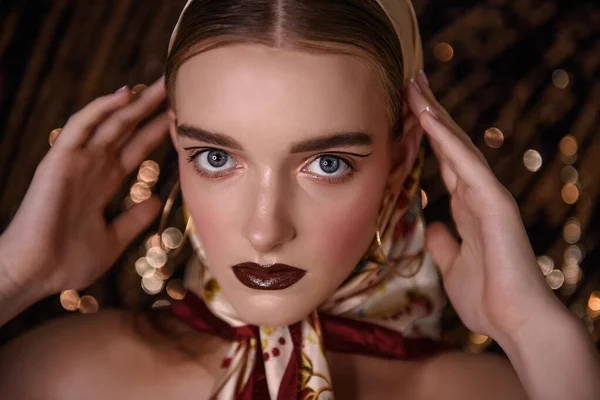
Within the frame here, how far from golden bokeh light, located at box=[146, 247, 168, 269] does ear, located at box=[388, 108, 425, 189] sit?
0.82 metres

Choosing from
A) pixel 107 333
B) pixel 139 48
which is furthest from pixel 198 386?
pixel 139 48

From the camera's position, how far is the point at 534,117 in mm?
1909

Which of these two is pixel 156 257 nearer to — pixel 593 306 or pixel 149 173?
pixel 149 173

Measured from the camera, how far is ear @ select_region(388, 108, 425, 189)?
140 centimetres

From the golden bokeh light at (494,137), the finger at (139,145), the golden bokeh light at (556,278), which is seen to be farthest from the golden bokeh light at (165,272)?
the golden bokeh light at (556,278)

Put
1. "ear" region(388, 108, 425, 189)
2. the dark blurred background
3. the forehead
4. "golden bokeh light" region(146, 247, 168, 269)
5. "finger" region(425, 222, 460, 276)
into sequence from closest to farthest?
the forehead < "ear" region(388, 108, 425, 189) < "finger" region(425, 222, 460, 276) < the dark blurred background < "golden bokeh light" region(146, 247, 168, 269)

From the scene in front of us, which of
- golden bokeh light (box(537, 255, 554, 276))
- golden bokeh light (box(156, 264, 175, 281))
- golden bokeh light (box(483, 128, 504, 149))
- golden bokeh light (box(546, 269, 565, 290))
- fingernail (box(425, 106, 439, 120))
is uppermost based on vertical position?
fingernail (box(425, 106, 439, 120))

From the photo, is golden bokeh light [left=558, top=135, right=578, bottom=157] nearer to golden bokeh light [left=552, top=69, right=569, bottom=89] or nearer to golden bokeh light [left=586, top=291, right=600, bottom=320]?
golden bokeh light [left=552, top=69, right=569, bottom=89]

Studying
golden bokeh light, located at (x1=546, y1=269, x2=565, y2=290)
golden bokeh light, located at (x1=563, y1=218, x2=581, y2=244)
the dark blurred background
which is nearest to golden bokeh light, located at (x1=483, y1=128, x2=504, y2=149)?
the dark blurred background

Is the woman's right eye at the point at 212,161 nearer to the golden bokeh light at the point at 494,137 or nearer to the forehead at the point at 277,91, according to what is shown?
the forehead at the point at 277,91

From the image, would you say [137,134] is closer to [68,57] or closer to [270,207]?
[68,57]

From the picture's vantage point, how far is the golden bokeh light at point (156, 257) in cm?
194

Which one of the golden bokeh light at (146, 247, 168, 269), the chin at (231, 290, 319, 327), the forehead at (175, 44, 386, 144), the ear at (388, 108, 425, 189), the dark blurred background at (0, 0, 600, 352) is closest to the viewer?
the forehead at (175, 44, 386, 144)

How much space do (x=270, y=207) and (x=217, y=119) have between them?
7.3 inches
